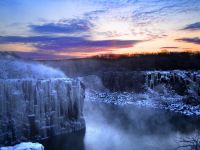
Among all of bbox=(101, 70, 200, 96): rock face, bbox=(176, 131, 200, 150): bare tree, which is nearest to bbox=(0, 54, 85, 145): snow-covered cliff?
bbox=(176, 131, 200, 150): bare tree

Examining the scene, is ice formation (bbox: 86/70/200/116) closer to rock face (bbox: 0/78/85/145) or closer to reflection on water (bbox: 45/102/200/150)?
→ reflection on water (bbox: 45/102/200/150)

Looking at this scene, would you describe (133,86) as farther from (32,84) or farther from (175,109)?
(32,84)

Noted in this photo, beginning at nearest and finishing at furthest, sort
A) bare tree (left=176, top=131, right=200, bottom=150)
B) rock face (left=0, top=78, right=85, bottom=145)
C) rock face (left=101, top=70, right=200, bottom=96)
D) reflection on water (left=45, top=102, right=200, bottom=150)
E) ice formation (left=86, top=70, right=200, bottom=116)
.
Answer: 1. bare tree (left=176, top=131, right=200, bottom=150)
2. reflection on water (left=45, top=102, right=200, bottom=150)
3. rock face (left=0, top=78, right=85, bottom=145)
4. ice formation (left=86, top=70, right=200, bottom=116)
5. rock face (left=101, top=70, right=200, bottom=96)

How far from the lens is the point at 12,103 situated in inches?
816

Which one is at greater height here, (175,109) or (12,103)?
(12,103)

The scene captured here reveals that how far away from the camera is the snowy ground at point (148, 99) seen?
38325mm

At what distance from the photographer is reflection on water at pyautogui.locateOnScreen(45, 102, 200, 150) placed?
20234mm

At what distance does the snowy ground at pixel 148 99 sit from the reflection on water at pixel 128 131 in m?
3.02

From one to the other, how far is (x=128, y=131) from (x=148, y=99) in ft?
69.1

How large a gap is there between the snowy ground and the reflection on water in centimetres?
302

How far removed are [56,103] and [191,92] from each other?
28.4 meters

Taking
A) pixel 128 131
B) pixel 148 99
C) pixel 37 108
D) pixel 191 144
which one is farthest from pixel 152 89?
pixel 191 144

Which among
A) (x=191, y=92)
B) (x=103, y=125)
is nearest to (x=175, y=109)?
(x=191, y=92)

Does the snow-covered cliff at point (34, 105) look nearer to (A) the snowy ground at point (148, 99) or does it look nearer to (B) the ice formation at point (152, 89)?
(A) the snowy ground at point (148, 99)
